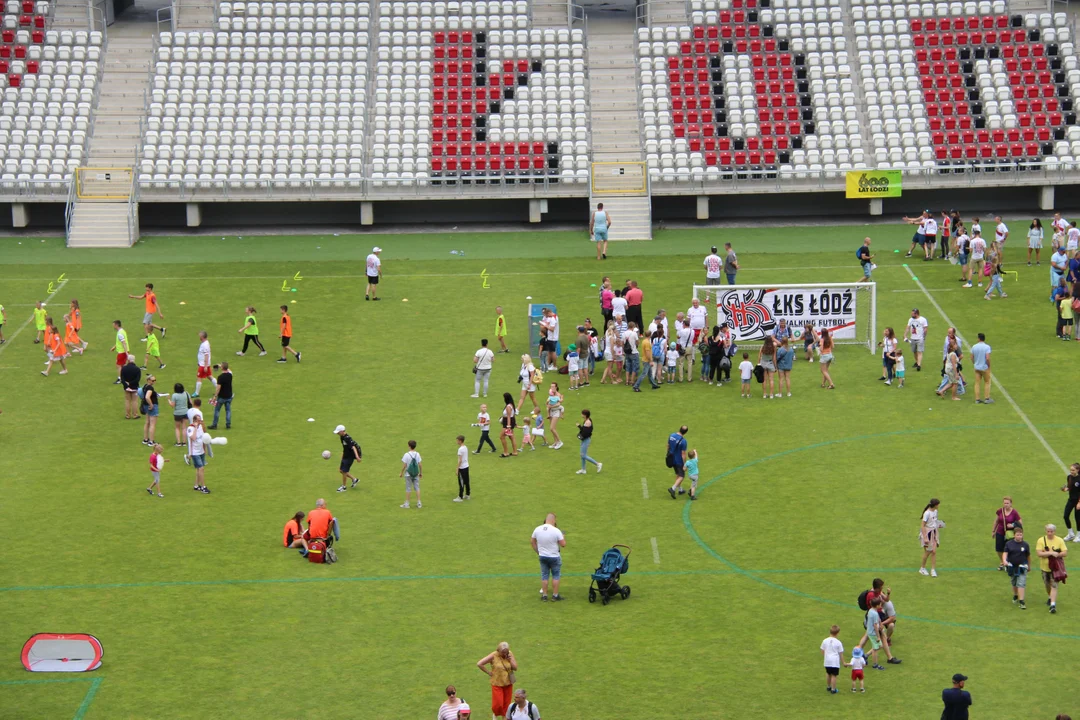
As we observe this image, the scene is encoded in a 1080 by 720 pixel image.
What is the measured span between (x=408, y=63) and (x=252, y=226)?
31.3 ft

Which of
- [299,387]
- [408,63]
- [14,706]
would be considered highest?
[408,63]

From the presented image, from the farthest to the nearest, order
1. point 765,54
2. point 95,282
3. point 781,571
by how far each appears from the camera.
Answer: point 765,54 → point 95,282 → point 781,571

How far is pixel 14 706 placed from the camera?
24.3 meters

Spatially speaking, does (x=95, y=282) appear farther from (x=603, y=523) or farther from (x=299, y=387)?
(x=603, y=523)

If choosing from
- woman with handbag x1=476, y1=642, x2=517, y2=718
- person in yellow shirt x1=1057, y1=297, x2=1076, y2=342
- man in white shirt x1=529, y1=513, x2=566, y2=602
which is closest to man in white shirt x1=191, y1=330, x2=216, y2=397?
man in white shirt x1=529, y1=513, x2=566, y2=602

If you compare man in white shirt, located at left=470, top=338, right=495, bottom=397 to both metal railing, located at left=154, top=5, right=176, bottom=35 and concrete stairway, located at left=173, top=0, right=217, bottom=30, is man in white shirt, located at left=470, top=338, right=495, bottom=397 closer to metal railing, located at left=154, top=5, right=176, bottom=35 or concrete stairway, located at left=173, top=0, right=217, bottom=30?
concrete stairway, located at left=173, top=0, right=217, bottom=30

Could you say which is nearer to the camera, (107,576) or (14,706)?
(14,706)

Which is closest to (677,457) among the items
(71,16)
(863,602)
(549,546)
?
(549,546)

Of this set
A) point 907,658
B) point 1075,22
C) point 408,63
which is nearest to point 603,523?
point 907,658

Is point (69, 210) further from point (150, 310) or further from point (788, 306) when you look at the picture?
point (788, 306)

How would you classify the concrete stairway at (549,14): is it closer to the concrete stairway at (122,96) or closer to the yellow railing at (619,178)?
the yellow railing at (619,178)

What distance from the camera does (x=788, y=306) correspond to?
136ft

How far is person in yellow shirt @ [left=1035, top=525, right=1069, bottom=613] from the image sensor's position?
2697 centimetres

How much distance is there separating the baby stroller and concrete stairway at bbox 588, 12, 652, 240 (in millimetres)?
26599
